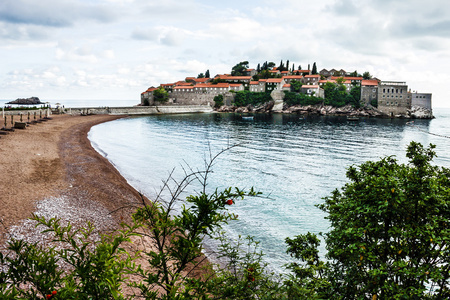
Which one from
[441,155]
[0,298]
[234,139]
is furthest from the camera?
[234,139]

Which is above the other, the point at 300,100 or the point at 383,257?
the point at 300,100

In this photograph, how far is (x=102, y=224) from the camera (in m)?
13.8

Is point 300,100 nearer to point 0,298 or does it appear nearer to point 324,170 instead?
point 324,170

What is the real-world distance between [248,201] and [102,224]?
10.3m

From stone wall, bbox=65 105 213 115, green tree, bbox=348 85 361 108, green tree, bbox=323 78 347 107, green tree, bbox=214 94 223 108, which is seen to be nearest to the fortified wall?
green tree, bbox=214 94 223 108

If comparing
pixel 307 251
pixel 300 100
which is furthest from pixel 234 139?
pixel 300 100

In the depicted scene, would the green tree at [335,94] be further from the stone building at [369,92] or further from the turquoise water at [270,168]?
the turquoise water at [270,168]

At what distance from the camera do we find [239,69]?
161 m

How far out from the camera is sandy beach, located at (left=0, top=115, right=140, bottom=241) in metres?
14.1

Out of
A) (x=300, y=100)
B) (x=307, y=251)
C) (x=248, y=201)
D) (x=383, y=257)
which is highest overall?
(x=300, y=100)

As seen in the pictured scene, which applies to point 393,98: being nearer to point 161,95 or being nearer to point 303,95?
point 303,95

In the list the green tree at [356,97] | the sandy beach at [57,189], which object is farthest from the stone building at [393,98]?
the sandy beach at [57,189]

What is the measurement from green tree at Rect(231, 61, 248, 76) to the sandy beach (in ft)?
447

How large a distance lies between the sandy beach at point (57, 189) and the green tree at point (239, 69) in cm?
13634
